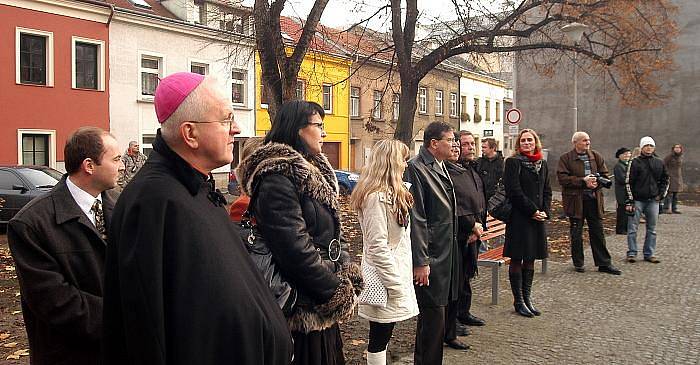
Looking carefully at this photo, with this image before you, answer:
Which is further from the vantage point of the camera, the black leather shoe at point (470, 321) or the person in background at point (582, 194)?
the person in background at point (582, 194)

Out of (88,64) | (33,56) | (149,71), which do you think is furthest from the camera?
(149,71)

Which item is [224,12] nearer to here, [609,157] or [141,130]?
[141,130]

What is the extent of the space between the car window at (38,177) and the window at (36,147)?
9116mm

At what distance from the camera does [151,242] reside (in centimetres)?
170

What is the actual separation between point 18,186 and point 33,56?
10.6 meters

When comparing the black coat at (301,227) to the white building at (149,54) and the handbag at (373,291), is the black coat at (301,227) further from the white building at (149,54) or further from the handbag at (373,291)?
the white building at (149,54)

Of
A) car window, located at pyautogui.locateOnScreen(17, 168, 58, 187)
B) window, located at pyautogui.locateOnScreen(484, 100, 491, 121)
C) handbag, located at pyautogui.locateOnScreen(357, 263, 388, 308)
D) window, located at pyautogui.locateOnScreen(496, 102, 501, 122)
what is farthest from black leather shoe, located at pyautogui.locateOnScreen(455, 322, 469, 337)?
window, located at pyautogui.locateOnScreen(496, 102, 501, 122)

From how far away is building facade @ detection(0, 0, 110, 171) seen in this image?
831 inches

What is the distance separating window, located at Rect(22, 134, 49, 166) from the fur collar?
2164 centimetres

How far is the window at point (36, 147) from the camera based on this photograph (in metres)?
21.6

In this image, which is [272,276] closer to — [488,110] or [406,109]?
[406,109]

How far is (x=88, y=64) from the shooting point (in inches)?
922

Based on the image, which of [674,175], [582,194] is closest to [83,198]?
[582,194]

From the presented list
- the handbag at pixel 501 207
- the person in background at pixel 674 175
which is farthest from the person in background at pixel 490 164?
the person in background at pixel 674 175
